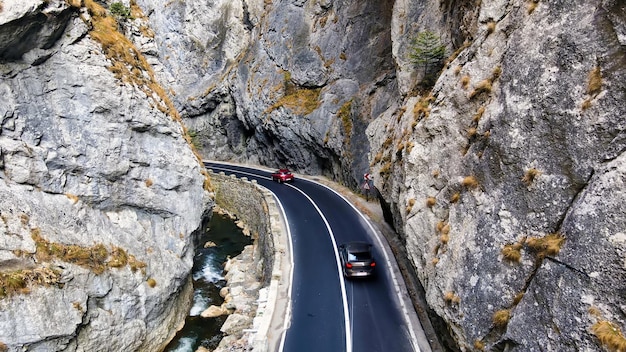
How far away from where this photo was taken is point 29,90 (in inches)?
646

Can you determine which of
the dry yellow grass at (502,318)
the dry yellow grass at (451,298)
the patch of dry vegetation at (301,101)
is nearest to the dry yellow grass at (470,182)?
the dry yellow grass at (451,298)

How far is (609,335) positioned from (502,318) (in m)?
2.78

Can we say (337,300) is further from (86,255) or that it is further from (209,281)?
(209,281)

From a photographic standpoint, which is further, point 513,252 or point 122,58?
point 122,58

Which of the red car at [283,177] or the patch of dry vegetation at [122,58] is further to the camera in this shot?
the red car at [283,177]

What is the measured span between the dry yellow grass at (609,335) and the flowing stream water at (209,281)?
16513mm

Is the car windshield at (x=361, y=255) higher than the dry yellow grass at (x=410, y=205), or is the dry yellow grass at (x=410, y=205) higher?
the dry yellow grass at (x=410, y=205)

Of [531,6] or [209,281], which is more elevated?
[531,6]

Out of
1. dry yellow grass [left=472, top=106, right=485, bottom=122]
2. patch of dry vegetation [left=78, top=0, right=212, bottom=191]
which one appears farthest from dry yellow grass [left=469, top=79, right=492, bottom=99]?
patch of dry vegetation [left=78, top=0, right=212, bottom=191]

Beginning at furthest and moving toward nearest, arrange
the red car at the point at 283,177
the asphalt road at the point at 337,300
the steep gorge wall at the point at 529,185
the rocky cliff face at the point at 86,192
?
the red car at the point at 283,177, the rocky cliff face at the point at 86,192, the asphalt road at the point at 337,300, the steep gorge wall at the point at 529,185

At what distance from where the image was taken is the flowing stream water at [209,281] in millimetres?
19391

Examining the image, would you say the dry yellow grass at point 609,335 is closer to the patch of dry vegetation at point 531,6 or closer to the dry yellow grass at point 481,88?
the dry yellow grass at point 481,88

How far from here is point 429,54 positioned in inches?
888

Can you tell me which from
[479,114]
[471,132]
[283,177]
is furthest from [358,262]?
[283,177]
